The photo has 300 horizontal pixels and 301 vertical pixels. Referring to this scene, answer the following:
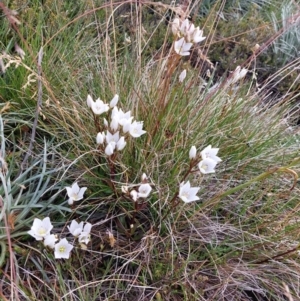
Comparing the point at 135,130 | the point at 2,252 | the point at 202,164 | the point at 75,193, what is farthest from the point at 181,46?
the point at 2,252

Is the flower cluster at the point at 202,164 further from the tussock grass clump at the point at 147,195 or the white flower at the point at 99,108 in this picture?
the white flower at the point at 99,108

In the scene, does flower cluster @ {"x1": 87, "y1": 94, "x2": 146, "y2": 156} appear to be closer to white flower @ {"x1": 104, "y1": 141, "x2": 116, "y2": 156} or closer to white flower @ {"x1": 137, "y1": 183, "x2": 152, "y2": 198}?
white flower @ {"x1": 104, "y1": 141, "x2": 116, "y2": 156}

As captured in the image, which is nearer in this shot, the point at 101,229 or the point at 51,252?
the point at 51,252

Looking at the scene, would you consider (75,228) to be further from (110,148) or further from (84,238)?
(110,148)

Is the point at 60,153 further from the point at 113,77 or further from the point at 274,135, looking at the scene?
the point at 274,135

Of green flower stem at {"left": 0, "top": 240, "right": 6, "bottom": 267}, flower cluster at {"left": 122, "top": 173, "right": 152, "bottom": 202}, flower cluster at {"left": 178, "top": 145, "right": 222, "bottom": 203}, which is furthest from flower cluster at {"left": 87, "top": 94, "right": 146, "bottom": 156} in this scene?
green flower stem at {"left": 0, "top": 240, "right": 6, "bottom": 267}

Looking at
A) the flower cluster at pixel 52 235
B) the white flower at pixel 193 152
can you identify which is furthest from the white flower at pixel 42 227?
the white flower at pixel 193 152

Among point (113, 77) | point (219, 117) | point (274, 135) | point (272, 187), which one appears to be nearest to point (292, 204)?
point (272, 187)
